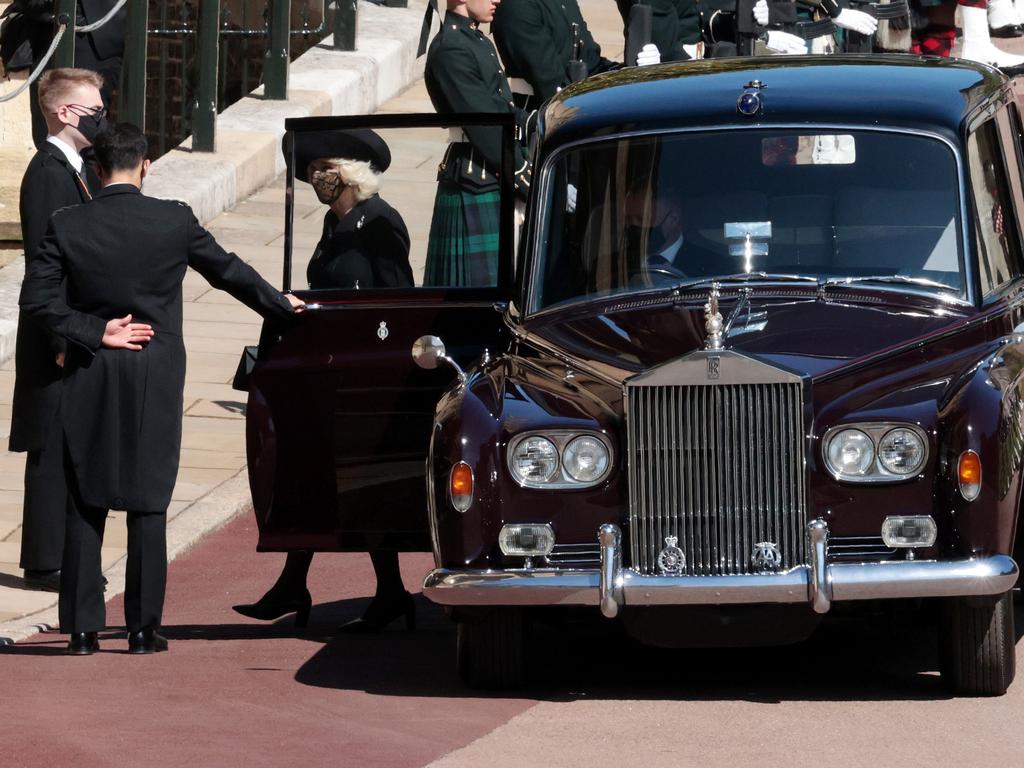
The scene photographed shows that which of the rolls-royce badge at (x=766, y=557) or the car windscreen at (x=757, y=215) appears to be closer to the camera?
the rolls-royce badge at (x=766, y=557)

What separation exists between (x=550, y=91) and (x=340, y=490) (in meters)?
4.97

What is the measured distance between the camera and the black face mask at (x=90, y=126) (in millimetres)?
9531

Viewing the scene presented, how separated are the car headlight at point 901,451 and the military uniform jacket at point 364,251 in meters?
2.34

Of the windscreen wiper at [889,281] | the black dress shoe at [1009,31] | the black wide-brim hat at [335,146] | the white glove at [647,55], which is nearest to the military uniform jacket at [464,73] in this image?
the white glove at [647,55]

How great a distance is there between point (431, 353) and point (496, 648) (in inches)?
43.4

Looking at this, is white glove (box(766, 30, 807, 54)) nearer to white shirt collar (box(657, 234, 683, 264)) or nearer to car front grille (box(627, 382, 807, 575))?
white shirt collar (box(657, 234, 683, 264))

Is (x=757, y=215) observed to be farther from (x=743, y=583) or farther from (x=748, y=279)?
(x=743, y=583)

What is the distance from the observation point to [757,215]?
809cm

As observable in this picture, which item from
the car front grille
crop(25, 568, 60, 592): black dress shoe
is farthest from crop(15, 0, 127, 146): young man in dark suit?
the car front grille

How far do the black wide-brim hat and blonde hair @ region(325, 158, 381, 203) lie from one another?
0.05ft

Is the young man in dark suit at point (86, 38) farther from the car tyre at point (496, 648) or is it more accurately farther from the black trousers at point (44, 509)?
the car tyre at point (496, 648)

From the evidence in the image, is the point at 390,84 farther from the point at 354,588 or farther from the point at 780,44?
the point at 354,588

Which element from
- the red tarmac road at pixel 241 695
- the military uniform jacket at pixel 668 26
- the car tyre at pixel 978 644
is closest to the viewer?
the red tarmac road at pixel 241 695

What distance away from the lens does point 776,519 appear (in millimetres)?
7109
